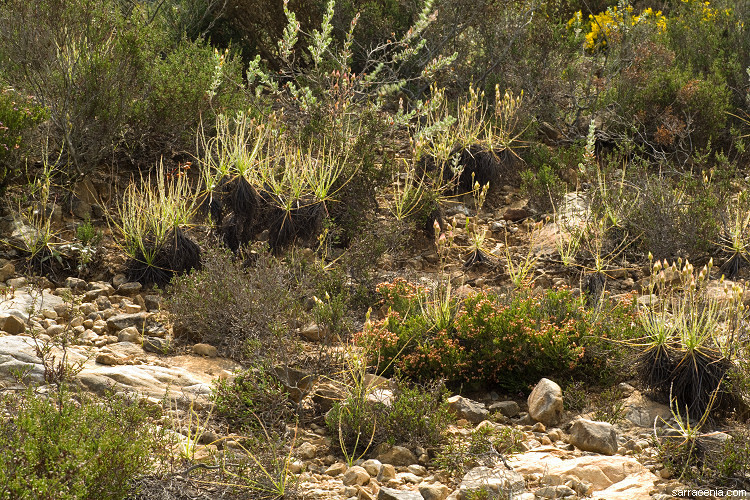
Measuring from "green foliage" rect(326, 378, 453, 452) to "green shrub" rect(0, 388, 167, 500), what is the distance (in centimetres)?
100

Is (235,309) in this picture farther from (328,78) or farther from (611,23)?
(611,23)

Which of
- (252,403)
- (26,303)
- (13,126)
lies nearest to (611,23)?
(13,126)

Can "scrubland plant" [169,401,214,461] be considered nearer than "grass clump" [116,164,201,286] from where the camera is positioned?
Yes

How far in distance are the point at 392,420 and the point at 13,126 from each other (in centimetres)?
373

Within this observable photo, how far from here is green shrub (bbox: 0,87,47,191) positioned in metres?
5.46

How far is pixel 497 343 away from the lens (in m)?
4.29

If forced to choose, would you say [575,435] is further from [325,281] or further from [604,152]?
[604,152]

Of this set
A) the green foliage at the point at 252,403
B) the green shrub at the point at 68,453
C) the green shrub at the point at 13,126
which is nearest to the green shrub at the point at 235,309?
the green foliage at the point at 252,403

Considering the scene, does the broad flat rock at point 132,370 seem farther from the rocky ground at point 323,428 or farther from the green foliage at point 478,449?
the green foliage at point 478,449

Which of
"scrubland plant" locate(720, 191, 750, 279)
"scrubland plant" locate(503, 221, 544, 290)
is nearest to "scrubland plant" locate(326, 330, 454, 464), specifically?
"scrubland plant" locate(503, 221, 544, 290)

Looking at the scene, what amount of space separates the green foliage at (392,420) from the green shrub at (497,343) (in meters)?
0.44

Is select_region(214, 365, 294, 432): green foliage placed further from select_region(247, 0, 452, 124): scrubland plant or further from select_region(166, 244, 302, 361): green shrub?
select_region(247, 0, 452, 124): scrubland plant

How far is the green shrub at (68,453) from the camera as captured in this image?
2570mm

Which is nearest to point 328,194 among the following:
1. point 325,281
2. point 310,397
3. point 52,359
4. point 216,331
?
point 325,281
